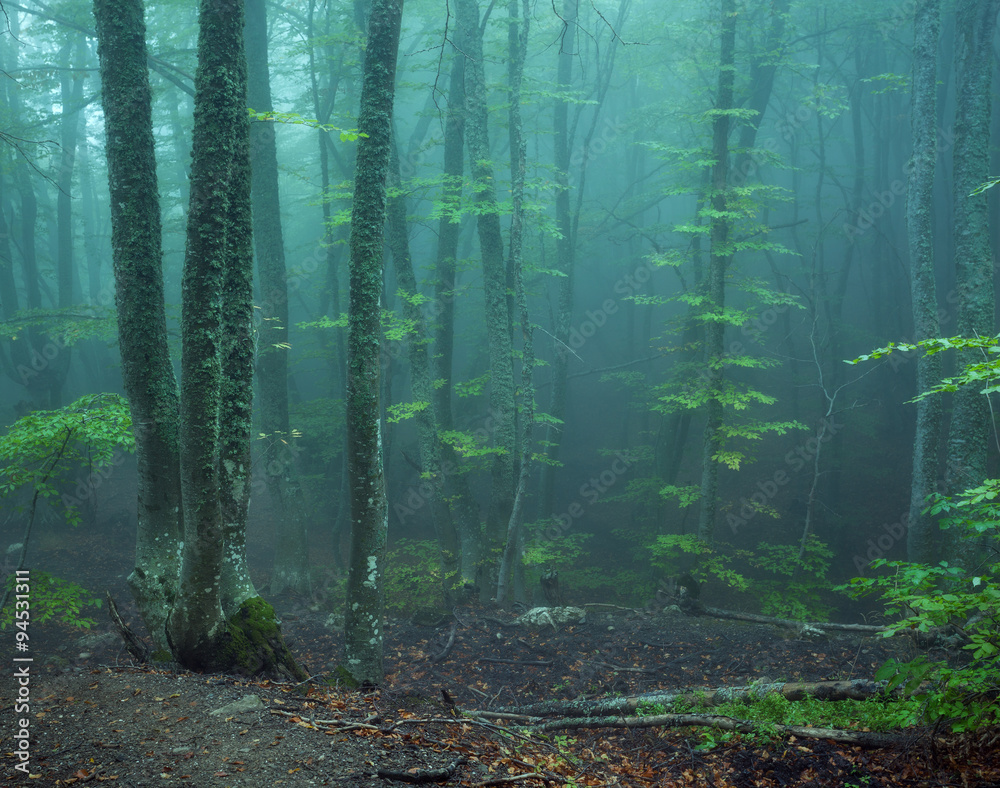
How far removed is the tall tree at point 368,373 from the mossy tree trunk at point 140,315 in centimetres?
186

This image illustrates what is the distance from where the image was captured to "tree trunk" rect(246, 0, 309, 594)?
12484 mm

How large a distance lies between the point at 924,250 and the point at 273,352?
12807mm

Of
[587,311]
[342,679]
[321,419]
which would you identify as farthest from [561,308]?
[587,311]

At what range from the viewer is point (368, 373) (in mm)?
6629

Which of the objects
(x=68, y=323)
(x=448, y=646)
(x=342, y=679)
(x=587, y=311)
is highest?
(x=587, y=311)

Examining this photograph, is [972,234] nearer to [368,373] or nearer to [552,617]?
[552,617]

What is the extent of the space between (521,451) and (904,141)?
2514 cm

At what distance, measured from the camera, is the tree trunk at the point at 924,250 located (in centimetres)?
1005

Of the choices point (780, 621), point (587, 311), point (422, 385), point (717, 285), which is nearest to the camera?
point (780, 621)

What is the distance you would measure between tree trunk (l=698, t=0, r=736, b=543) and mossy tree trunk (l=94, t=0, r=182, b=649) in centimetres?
958

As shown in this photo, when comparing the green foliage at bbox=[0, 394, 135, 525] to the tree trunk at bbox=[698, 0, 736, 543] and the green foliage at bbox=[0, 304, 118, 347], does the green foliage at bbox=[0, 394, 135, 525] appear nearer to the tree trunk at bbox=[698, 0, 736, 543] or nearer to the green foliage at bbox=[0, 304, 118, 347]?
the green foliage at bbox=[0, 304, 118, 347]

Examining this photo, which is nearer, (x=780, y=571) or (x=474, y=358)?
(x=780, y=571)

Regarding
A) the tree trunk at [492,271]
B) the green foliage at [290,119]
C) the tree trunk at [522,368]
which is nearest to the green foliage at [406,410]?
the tree trunk at [492,271]

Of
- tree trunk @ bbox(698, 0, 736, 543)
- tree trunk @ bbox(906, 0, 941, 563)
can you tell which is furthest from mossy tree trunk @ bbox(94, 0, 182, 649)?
tree trunk @ bbox(906, 0, 941, 563)
